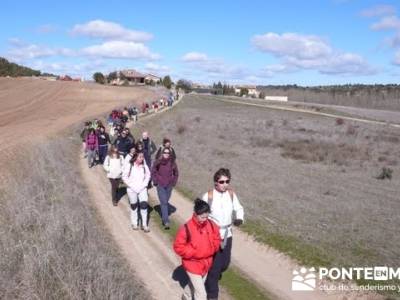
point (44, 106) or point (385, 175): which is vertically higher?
point (385, 175)

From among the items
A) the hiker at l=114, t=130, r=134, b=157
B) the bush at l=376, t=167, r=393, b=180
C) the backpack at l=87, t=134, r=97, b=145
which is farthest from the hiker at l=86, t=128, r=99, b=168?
the bush at l=376, t=167, r=393, b=180

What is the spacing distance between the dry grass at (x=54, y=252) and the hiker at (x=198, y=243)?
93 centimetres

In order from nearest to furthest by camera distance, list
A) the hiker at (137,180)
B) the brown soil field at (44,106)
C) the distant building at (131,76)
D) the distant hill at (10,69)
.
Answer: the hiker at (137,180)
the brown soil field at (44,106)
the distant hill at (10,69)
the distant building at (131,76)

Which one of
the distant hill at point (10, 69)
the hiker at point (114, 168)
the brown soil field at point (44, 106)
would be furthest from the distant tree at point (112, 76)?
the hiker at point (114, 168)

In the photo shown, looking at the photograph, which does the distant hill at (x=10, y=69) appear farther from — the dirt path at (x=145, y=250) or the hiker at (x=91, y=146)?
the dirt path at (x=145, y=250)

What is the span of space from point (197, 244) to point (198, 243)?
0.02 meters

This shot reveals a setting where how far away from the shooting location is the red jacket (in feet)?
23.6

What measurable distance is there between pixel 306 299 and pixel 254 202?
6.77 m

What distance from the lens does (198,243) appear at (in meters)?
7.19

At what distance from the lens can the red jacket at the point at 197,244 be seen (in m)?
7.18

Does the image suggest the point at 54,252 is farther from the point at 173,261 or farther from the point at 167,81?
the point at 167,81

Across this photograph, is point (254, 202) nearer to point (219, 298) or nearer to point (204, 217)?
point (219, 298)

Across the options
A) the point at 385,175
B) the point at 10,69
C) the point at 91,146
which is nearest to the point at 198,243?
the point at 91,146

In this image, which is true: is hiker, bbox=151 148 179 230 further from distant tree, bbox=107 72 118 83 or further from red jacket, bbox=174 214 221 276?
distant tree, bbox=107 72 118 83
